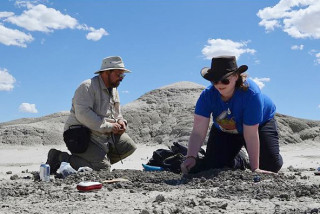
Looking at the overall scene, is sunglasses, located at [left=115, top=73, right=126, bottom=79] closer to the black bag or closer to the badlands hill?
the black bag

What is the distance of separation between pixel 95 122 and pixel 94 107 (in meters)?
0.32

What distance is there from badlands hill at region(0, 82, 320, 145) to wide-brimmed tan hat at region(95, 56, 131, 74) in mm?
7650

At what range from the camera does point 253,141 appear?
5.18 m

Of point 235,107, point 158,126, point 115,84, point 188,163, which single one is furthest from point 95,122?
point 158,126

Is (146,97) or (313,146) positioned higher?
(146,97)

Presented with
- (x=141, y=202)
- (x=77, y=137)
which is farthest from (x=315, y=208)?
(x=77, y=137)

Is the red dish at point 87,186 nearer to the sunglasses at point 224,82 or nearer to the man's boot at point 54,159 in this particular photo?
the sunglasses at point 224,82

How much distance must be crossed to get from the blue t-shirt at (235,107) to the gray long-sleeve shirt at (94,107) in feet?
4.87

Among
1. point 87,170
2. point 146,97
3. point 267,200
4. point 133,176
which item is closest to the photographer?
point 267,200

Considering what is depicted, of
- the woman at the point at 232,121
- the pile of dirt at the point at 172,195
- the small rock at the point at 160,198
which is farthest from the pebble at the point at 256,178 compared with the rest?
the small rock at the point at 160,198

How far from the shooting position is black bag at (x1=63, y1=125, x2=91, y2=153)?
247 inches

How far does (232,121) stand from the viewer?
543 cm

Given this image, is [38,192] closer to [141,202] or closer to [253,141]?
[141,202]

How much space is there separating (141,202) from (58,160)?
2.80 meters
